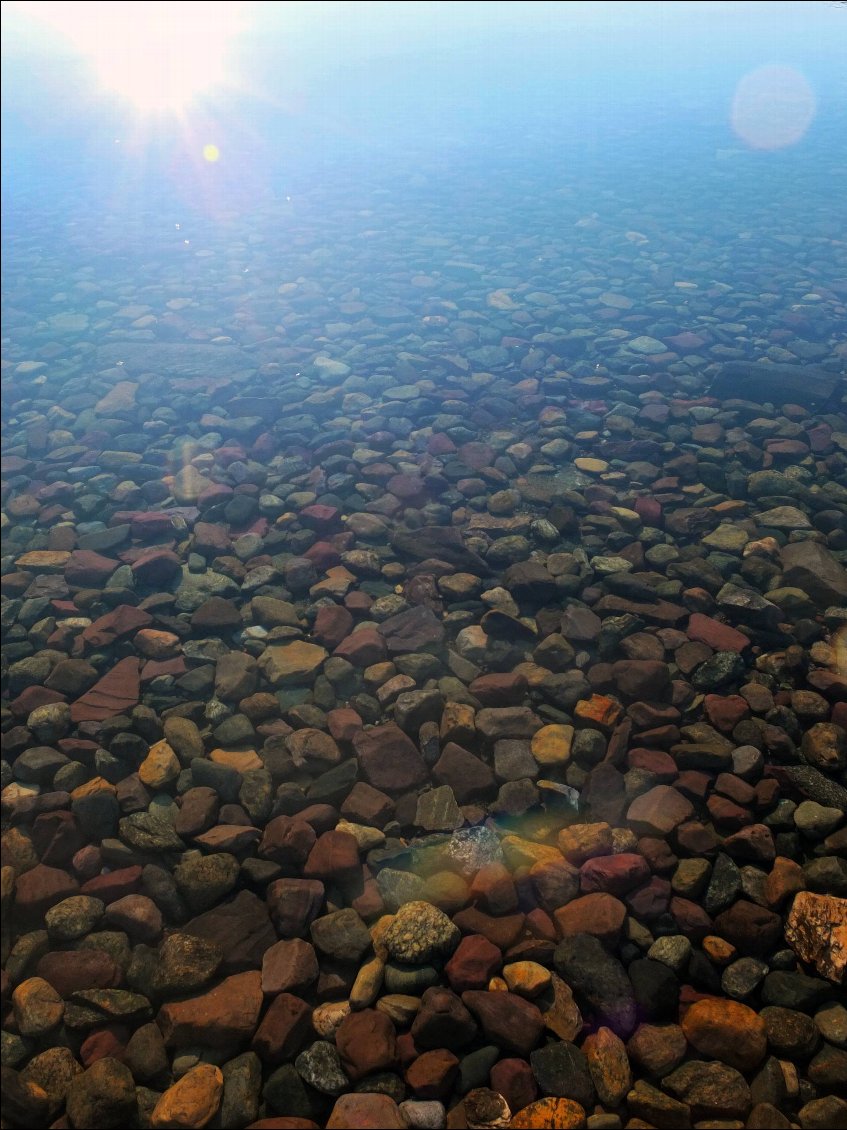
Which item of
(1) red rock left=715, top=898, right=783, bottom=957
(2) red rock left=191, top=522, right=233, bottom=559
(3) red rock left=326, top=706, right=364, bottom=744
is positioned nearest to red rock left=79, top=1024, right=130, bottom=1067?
(3) red rock left=326, top=706, right=364, bottom=744

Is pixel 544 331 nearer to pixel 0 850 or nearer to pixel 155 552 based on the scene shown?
pixel 155 552

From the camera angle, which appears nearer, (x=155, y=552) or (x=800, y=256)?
(x=155, y=552)

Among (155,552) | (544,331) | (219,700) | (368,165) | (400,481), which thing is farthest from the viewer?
(368,165)

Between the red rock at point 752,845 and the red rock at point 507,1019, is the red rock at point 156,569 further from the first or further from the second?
the red rock at point 752,845

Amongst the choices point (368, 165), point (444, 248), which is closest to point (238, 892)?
point (444, 248)

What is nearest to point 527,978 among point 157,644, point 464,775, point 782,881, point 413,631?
point 464,775

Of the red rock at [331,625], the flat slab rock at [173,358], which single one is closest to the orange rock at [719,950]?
the red rock at [331,625]

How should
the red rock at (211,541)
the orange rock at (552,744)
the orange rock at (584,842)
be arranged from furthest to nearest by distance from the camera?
the red rock at (211,541), the orange rock at (552,744), the orange rock at (584,842)
